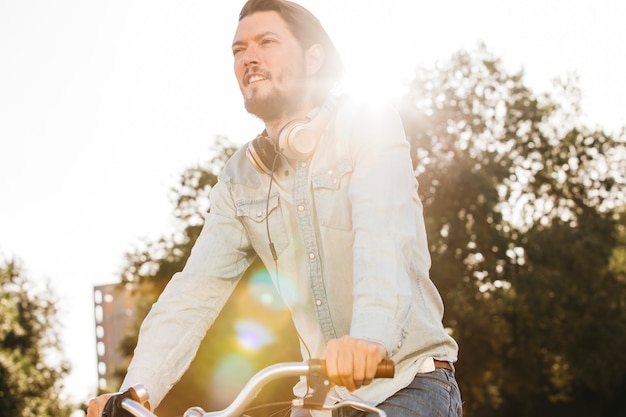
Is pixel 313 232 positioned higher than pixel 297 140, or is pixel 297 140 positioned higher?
pixel 297 140

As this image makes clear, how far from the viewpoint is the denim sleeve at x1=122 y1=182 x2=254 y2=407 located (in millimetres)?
2936

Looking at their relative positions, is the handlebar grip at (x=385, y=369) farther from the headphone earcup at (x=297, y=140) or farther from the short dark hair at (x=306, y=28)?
the short dark hair at (x=306, y=28)

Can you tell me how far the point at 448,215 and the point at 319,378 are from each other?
100 ft

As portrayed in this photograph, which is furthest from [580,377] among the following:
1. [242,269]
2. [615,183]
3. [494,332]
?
[242,269]

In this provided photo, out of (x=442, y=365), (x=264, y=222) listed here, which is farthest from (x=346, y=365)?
(x=264, y=222)

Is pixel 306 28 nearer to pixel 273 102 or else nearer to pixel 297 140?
pixel 273 102

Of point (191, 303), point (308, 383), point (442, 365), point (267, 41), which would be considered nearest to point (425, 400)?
point (442, 365)

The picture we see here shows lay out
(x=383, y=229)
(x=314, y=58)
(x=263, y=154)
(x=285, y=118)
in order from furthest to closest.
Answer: (x=314, y=58), (x=285, y=118), (x=263, y=154), (x=383, y=229)

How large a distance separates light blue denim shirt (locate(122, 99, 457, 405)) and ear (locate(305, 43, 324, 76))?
25cm

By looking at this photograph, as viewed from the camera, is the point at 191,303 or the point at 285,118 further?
the point at 285,118

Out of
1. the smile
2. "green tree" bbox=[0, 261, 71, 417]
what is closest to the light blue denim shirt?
the smile

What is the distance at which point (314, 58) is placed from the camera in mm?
3479

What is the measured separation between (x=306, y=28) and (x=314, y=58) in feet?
0.37

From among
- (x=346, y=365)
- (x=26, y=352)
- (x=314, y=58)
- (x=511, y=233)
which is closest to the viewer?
(x=346, y=365)
